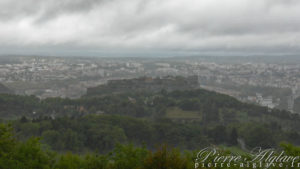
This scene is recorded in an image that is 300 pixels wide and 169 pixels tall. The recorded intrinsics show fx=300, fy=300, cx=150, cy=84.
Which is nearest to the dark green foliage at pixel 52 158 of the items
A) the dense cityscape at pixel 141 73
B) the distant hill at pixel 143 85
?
the distant hill at pixel 143 85

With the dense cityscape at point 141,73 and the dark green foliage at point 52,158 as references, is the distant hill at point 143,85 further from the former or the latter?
the dark green foliage at point 52,158

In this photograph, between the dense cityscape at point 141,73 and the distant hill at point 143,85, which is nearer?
the distant hill at point 143,85

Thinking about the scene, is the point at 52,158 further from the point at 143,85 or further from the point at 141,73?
the point at 141,73

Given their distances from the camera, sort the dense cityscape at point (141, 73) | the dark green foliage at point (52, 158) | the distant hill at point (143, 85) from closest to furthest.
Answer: the dark green foliage at point (52, 158)
the distant hill at point (143, 85)
the dense cityscape at point (141, 73)

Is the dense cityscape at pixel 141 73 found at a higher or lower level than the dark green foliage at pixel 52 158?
lower

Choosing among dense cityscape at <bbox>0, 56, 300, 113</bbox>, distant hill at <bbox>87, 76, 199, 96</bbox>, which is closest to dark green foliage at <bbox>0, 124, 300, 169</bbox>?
distant hill at <bbox>87, 76, 199, 96</bbox>

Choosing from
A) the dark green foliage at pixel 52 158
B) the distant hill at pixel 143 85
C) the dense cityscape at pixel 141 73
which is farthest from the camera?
the dense cityscape at pixel 141 73

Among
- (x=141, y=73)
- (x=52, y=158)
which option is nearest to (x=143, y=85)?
(x=141, y=73)

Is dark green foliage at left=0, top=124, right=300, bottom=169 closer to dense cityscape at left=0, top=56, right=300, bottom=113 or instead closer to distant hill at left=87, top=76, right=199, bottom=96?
distant hill at left=87, top=76, right=199, bottom=96

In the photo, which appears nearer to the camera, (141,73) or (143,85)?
(143,85)

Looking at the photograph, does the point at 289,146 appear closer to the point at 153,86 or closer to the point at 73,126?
the point at 73,126

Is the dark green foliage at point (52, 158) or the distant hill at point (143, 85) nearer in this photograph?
the dark green foliage at point (52, 158)

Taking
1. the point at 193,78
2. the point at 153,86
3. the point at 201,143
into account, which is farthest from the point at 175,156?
the point at 193,78
